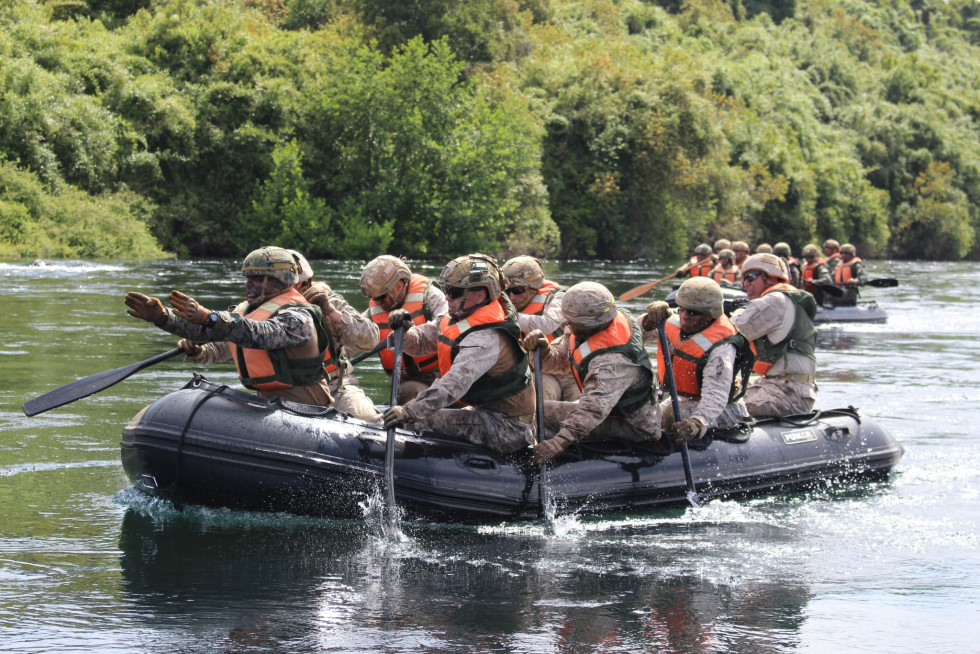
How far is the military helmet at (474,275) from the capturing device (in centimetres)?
673

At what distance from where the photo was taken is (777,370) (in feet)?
28.9

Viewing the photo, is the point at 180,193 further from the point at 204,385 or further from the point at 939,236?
the point at 939,236

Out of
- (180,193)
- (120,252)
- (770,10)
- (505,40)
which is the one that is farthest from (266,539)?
(770,10)

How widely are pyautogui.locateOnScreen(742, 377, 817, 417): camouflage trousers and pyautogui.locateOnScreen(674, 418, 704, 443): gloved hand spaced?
1496 millimetres

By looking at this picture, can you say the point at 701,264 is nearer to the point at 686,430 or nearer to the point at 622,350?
the point at 686,430

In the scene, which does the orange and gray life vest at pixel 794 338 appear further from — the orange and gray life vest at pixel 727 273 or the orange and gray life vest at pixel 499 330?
the orange and gray life vest at pixel 727 273

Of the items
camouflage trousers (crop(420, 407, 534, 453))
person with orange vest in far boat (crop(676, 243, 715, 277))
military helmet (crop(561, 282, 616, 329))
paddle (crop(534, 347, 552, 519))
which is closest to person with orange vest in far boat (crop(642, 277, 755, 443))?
military helmet (crop(561, 282, 616, 329))

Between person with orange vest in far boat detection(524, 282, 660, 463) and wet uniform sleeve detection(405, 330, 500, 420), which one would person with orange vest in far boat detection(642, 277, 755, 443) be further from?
wet uniform sleeve detection(405, 330, 500, 420)

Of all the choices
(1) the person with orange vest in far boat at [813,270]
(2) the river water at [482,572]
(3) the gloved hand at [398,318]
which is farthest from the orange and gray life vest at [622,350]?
(1) the person with orange vest in far boat at [813,270]

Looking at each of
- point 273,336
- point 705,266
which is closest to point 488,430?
point 273,336

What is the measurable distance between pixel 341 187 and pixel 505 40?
53.7 feet

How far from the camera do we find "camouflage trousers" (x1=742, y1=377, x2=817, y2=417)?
28.6 ft

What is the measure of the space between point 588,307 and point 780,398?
2.44 meters

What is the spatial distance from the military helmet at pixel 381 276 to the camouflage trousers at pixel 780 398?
2.73 m
